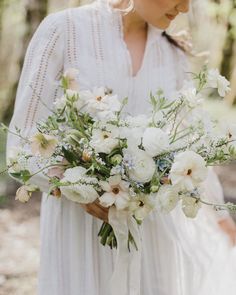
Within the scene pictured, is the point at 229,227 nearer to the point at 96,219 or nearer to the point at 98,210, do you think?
the point at 96,219

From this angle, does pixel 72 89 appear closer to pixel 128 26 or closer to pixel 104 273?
pixel 128 26

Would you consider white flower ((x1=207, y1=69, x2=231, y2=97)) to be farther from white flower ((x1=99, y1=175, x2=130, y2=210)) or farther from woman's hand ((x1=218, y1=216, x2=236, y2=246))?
woman's hand ((x1=218, y1=216, x2=236, y2=246))

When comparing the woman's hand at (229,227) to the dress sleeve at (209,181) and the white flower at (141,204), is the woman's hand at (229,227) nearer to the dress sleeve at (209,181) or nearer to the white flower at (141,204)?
the dress sleeve at (209,181)

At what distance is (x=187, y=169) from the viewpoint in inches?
63.1

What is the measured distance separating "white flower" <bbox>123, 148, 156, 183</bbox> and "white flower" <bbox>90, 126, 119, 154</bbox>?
0.05 metres

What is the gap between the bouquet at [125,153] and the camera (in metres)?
1.65

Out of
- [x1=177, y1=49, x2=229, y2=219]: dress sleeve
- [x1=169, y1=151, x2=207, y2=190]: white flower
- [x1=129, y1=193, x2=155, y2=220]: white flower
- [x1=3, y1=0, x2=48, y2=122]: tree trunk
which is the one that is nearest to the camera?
[x1=169, y1=151, x2=207, y2=190]: white flower

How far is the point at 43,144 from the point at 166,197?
0.36 metres

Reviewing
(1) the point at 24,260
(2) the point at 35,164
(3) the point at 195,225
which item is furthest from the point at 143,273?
(1) the point at 24,260

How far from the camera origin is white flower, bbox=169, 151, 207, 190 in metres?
1.60

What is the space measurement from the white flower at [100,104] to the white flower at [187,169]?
23 cm

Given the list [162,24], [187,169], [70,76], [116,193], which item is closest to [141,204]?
[116,193]

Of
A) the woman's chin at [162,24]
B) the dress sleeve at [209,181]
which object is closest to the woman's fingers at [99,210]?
the dress sleeve at [209,181]

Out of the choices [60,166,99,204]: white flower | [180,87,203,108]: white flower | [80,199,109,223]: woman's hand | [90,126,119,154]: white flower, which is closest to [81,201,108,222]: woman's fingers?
[80,199,109,223]: woman's hand
